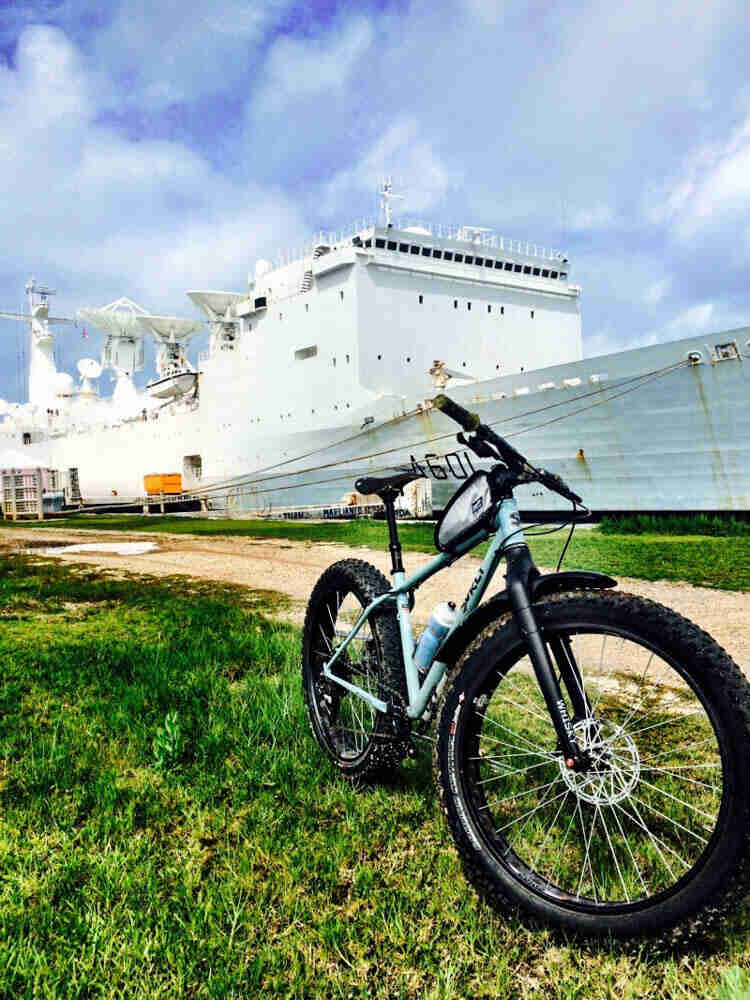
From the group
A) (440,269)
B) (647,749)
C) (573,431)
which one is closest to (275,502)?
(440,269)

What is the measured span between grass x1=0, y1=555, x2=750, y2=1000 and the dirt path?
2.51 meters

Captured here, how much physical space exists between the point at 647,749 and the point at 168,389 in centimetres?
3016

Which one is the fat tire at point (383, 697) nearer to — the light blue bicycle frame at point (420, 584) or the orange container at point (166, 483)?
the light blue bicycle frame at point (420, 584)

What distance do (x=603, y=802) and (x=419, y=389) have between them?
20.1 metres

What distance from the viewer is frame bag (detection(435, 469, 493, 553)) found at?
2.08m

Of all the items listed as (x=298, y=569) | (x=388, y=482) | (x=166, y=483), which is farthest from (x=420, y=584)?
(x=166, y=483)

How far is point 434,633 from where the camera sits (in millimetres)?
2299

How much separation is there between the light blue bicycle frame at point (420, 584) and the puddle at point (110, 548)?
8921 mm

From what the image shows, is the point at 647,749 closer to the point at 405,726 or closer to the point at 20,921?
the point at 405,726

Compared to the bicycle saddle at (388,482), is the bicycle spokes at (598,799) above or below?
below

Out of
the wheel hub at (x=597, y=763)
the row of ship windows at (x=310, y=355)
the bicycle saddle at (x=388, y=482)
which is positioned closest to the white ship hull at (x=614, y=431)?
the row of ship windows at (x=310, y=355)

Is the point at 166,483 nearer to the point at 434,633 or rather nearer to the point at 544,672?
the point at 434,633

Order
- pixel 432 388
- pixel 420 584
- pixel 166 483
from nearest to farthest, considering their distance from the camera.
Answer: pixel 420 584, pixel 432 388, pixel 166 483

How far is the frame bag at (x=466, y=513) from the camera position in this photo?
6.84 ft
